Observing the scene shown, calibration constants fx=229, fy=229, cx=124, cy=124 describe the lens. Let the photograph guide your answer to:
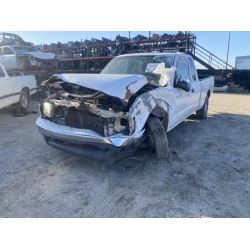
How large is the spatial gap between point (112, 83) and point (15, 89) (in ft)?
17.2

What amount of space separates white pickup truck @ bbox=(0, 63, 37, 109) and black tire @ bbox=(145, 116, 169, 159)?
186 inches

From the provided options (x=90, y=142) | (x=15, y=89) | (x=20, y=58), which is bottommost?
(x=90, y=142)

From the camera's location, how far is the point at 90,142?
9.85 feet

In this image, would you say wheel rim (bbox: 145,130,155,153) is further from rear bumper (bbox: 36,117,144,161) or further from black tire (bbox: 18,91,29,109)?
black tire (bbox: 18,91,29,109)

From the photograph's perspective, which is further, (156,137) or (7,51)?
(7,51)

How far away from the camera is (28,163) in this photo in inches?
144

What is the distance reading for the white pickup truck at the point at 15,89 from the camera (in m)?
6.46

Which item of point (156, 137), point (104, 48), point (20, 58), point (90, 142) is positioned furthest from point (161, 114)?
point (104, 48)

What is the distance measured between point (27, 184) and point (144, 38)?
13706 mm

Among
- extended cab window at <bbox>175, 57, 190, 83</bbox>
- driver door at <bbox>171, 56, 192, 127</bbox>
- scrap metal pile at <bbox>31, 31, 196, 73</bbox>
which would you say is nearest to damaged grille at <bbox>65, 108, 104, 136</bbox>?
driver door at <bbox>171, 56, 192, 127</bbox>

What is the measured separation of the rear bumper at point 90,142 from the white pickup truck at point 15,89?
3.84 m

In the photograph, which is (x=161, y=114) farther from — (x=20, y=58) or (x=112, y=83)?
(x=20, y=58)

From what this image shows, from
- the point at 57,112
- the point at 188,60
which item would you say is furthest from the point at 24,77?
the point at 188,60

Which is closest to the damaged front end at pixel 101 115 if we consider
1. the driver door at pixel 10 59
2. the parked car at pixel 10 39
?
the driver door at pixel 10 59
